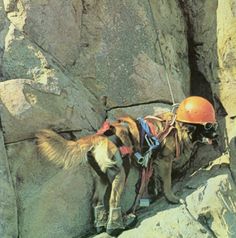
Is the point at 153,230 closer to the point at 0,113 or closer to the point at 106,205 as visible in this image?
the point at 106,205

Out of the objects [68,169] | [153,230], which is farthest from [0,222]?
[153,230]

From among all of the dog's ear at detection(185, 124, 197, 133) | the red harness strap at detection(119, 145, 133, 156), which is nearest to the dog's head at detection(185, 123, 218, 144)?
the dog's ear at detection(185, 124, 197, 133)

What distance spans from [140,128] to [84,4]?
5.79 feet

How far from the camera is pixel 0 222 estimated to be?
6383 mm

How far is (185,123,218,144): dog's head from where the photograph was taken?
22.6 feet

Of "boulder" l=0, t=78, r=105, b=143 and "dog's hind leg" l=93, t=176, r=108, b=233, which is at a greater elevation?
"boulder" l=0, t=78, r=105, b=143

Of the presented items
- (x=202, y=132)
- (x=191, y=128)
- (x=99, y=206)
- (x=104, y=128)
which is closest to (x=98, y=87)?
(x=104, y=128)

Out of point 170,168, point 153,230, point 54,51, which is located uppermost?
point 54,51

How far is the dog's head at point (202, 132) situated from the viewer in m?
6.88

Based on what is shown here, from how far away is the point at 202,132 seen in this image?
693cm

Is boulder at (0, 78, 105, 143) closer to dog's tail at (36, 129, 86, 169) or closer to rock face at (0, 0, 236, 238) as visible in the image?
rock face at (0, 0, 236, 238)

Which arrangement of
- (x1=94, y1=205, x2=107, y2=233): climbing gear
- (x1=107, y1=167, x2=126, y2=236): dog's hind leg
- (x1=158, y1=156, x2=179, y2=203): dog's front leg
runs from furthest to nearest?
(x1=158, y1=156, x2=179, y2=203): dog's front leg < (x1=94, y1=205, x2=107, y2=233): climbing gear < (x1=107, y1=167, x2=126, y2=236): dog's hind leg

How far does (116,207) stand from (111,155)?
542 mm

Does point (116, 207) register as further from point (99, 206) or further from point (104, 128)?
point (104, 128)
